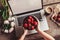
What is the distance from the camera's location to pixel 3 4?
1.24m

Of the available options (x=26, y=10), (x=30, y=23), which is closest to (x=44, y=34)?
(x=30, y=23)

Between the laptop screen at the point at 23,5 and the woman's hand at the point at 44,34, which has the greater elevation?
the laptop screen at the point at 23,5

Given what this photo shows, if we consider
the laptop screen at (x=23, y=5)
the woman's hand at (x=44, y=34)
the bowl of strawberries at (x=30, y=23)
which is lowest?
the woman's hand at (x=44, y=34)

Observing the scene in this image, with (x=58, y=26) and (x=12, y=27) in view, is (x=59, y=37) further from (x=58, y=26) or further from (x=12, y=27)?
(x=12, y=27)

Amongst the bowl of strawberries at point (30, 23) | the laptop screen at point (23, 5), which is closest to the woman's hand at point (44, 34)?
the bowl of strawberries at point (30, 23)

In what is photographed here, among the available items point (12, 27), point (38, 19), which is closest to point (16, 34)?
point (12, 27)

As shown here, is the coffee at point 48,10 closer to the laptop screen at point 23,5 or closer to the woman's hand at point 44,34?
the laptop screen at point 23,5

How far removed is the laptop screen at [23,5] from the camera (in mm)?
1233

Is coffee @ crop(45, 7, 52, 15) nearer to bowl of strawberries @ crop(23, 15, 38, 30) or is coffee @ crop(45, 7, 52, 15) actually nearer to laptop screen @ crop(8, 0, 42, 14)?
laptop screen @ crop(8, 0, 42, 14)

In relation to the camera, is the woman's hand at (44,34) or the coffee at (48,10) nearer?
the woman's hand at (44,34)

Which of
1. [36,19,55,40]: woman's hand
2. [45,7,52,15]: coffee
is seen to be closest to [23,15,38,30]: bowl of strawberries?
[36,19,55,40]: woman's hand

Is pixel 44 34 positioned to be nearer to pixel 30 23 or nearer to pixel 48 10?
pixel 30 23

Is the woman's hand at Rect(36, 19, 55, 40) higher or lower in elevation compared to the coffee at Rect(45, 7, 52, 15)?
lower

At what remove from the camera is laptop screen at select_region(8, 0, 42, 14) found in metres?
1.23
